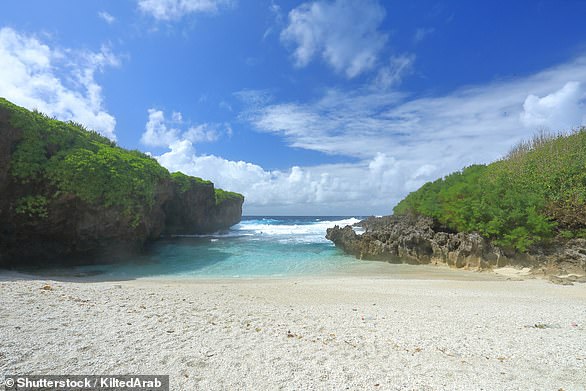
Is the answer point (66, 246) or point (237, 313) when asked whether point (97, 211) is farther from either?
point (237, 313)

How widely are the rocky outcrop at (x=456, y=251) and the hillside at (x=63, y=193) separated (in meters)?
18.7

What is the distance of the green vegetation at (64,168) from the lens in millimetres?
15523

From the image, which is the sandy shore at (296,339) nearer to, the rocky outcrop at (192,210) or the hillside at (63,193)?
the hillside at (63,193)

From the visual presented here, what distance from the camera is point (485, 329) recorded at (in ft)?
23.0

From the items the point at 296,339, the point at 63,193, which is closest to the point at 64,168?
the point at 63,193

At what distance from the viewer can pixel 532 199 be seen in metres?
18.0

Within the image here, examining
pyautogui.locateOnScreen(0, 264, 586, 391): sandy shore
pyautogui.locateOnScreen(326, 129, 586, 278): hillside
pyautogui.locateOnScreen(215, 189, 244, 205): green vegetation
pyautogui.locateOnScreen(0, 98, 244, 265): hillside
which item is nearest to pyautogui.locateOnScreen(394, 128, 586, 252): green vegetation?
pyautogui.locateOnScreen(326, 129, 586, 278): hillside

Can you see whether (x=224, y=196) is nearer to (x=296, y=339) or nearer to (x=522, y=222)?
(x=522, y=222)

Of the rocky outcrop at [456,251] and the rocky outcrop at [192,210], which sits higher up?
the rocky outcrop at [192,210]

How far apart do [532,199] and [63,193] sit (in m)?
28.7

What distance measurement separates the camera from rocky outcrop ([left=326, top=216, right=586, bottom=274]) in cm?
1678

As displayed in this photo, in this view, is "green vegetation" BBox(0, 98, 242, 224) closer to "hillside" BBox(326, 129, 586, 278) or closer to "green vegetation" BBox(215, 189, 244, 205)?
"hillside" BBox(326, 129, 586, 278)

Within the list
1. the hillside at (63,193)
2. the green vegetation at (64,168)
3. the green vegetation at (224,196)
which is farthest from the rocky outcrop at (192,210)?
the green vegetation at (64,168)

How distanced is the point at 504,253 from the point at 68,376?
74.2ft
